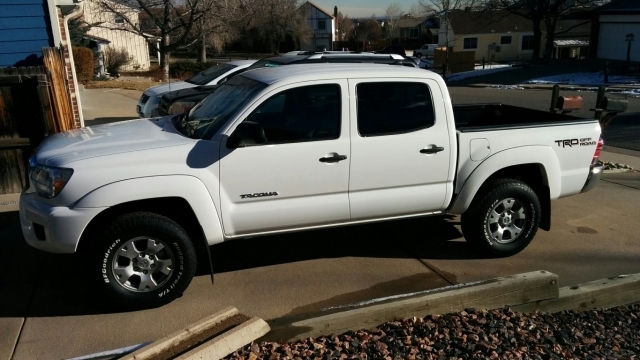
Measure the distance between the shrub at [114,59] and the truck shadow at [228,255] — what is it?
30454 millimetres

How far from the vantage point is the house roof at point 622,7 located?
3675 centimetres

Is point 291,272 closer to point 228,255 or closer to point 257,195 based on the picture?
point 228,255

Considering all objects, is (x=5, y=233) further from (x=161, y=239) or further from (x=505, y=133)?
(x=505, y=133)

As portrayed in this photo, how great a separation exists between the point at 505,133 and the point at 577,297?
169cm

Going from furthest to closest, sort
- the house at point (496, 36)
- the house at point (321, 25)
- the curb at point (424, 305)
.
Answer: the house at point (321, 25) < the house at point (496, 36) < the curb at point (424, 305)

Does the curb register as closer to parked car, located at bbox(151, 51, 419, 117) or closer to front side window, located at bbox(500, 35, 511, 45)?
parked car, located at bbox(151, 51, 419, 117)

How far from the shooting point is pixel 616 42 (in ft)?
126

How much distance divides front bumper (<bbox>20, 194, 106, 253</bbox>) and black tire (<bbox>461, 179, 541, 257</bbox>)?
3.44m

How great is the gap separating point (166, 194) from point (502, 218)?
326cm

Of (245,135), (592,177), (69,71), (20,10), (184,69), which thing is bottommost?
(184,69)

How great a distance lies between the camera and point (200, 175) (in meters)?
4.76

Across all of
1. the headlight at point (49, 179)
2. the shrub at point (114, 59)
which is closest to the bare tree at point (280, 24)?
the shrub at point (114, 59)

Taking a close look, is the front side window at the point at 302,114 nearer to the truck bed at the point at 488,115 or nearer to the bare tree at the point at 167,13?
the truck bed at the point at 488,115

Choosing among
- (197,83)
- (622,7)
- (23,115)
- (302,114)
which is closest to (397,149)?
(302,114)
